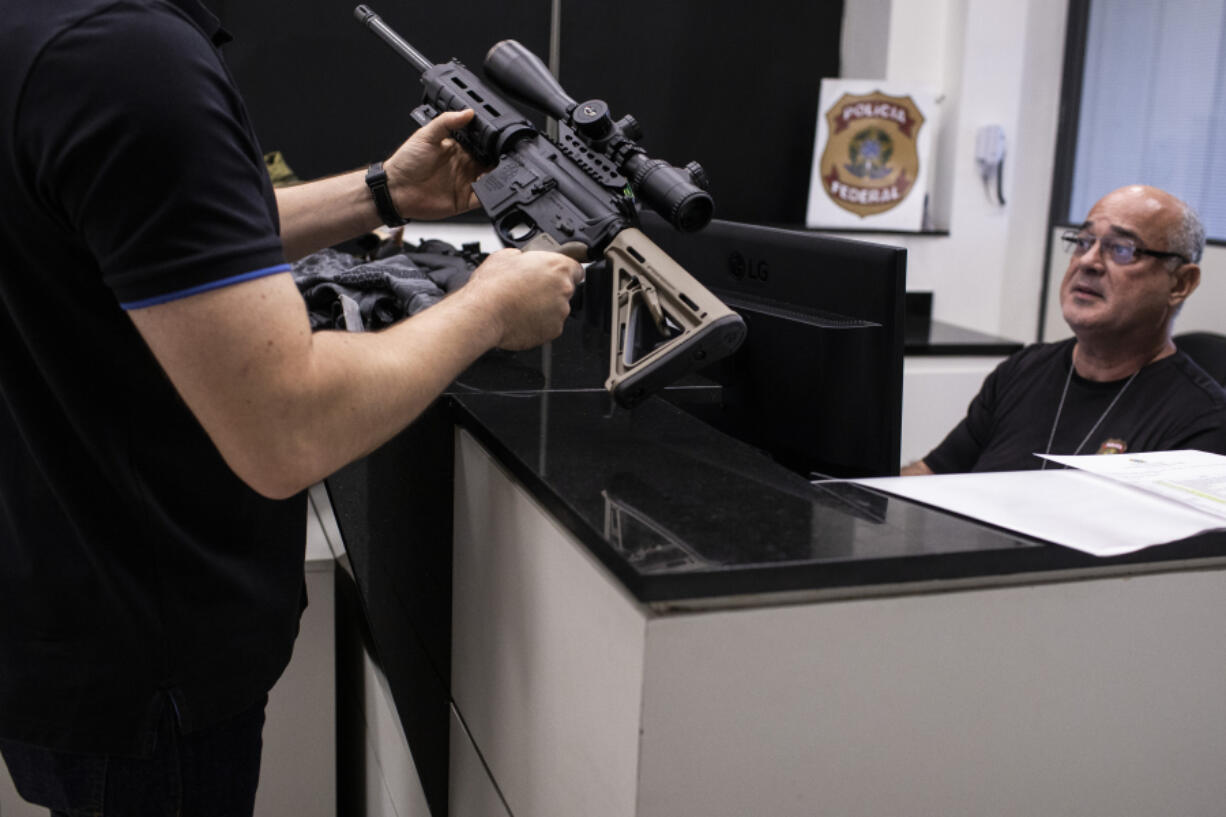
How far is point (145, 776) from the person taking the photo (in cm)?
93

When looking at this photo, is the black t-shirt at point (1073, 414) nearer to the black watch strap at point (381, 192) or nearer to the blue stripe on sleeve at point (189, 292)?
the black watch strap at point (381, 192)

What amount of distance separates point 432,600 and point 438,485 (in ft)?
0.47

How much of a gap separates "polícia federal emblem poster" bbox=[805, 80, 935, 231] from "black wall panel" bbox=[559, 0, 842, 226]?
111mm

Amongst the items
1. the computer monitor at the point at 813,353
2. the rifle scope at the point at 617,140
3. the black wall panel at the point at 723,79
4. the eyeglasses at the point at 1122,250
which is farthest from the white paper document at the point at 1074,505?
the black wall panel at the point at 723,79

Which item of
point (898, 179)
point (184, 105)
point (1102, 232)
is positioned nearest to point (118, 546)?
point (184, 105)

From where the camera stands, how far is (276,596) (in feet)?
3.20

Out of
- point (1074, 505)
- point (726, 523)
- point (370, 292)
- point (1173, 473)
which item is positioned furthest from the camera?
point (370, 292)

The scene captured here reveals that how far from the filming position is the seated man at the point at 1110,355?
1.88 metres

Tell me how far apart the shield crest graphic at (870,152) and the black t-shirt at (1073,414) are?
4.19 feet

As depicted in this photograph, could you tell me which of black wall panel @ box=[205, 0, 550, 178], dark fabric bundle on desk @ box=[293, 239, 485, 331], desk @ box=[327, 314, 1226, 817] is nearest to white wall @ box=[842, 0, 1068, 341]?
black wall panel @ box=[205, 0, 550, 178]

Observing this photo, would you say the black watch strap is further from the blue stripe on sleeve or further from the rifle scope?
the blue stripe on sleeve

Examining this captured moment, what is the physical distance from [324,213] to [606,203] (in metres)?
0.35

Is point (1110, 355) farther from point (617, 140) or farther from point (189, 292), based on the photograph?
point (189, 292)

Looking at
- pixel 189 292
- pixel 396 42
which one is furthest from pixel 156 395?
pixel 396 42
